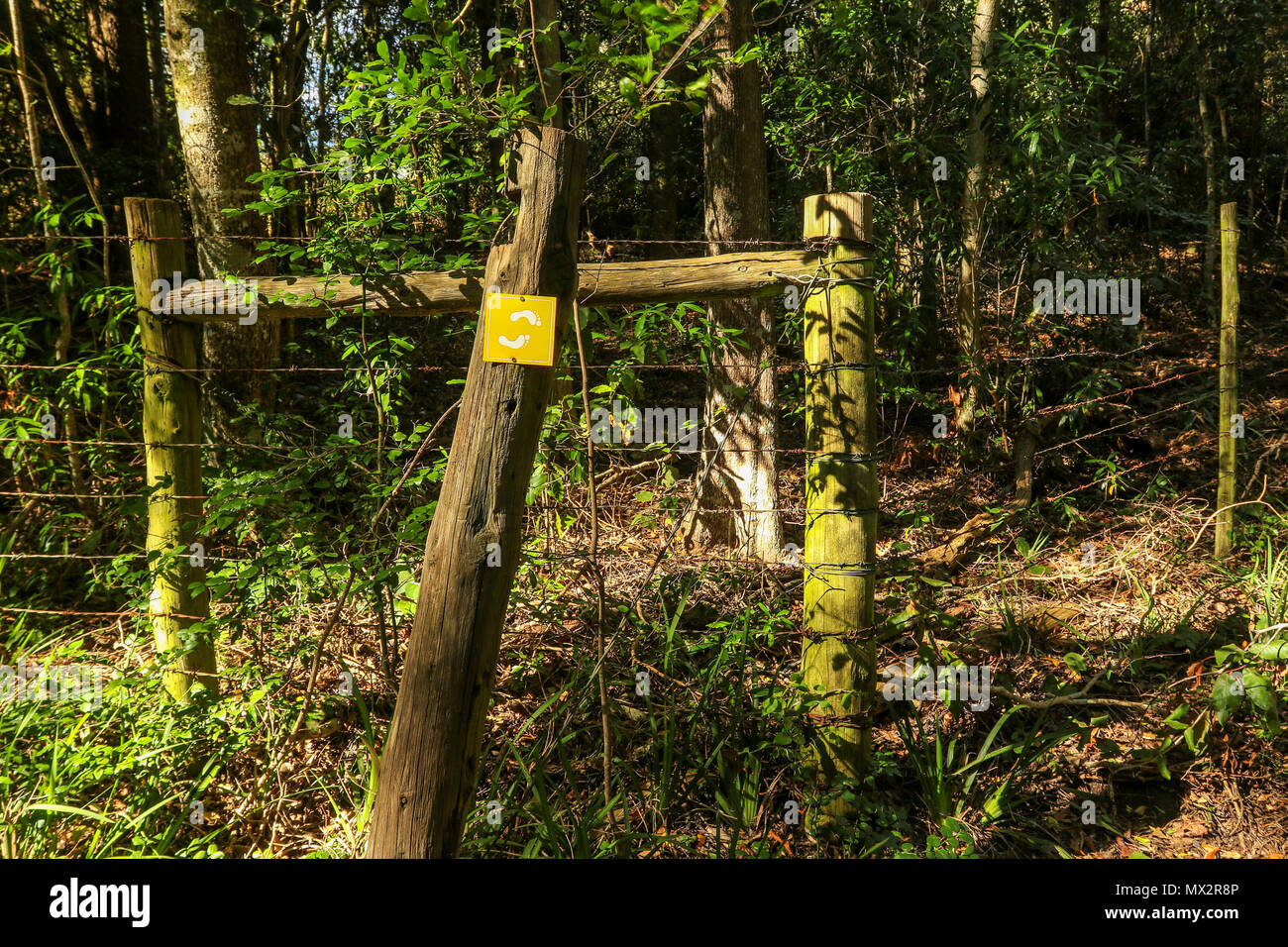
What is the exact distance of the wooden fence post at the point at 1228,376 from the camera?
4215 millimetres

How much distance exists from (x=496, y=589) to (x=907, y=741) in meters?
1.74

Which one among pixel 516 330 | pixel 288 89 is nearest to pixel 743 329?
pixel 516 330

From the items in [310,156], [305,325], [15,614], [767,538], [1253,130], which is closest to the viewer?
[15,614]

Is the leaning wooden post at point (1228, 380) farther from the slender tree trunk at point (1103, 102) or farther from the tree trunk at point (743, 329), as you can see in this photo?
the tree trunk at point (743, 329)

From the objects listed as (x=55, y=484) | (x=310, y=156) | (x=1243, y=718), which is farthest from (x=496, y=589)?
(x=310, y=156)

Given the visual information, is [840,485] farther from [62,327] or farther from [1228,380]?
[62,327]

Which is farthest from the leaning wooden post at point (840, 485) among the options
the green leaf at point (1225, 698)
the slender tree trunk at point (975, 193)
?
the slender tree trunk at point (975, 193)

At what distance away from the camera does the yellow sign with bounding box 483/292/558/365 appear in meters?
1.94

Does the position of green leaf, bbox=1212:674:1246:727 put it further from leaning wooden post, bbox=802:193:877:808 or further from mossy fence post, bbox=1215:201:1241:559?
mossy fence post, bbox=1215:201:1241:559

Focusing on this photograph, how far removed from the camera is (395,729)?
188 centimetres

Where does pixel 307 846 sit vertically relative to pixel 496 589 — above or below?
below

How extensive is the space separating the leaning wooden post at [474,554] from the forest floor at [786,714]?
538 millimetres

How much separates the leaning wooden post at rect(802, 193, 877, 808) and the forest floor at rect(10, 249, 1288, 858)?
15cm

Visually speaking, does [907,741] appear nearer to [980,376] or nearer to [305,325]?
[980,376]
